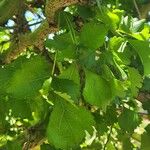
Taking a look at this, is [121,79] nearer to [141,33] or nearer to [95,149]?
[141,33]

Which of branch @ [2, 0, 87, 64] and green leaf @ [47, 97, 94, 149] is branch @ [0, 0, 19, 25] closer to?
branch @ [2, 0, 87, 64]

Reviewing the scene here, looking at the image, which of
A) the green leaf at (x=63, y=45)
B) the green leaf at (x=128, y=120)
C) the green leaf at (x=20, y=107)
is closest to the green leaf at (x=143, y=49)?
the green leaf at (x=63, y=45)

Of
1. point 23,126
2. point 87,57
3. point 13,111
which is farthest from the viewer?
point 23,126

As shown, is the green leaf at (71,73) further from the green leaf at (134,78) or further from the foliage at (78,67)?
the green leaf at (134,78)

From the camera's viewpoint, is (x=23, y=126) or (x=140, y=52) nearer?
(x=140, y=52)

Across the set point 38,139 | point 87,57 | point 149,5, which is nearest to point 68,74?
point 87,57

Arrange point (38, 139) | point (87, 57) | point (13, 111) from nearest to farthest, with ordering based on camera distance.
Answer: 1. point (87, 57)
2. point (13, 111)
3. point (38, 139)
